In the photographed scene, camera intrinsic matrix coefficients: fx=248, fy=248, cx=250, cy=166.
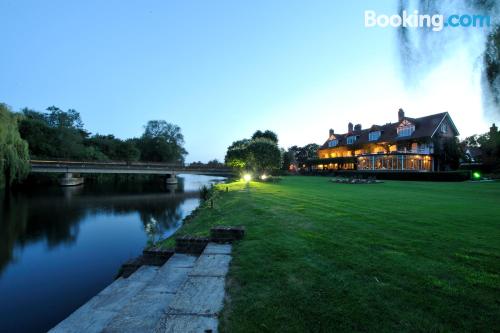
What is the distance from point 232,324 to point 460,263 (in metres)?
4.71

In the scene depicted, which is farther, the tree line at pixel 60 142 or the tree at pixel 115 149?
the tree at pixel 115 149

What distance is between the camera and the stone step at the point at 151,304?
3.61 metres

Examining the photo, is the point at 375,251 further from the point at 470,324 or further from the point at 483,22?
the point at 483,22

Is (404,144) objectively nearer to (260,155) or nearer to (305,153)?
(260,155)

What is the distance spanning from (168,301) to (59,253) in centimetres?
1183

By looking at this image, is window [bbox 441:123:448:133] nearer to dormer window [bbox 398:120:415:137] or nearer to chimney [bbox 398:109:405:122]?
dormer window [bbox 398:120:415:137]

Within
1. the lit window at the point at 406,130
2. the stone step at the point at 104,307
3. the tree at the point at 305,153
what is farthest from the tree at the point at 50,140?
the lit window at the point at 406,130

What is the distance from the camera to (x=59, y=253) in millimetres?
12547

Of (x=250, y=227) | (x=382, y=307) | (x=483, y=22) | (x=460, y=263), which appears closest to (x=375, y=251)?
(x=460, y=263)

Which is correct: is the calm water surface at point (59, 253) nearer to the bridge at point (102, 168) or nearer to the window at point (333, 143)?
the bridge at point (102, 168)

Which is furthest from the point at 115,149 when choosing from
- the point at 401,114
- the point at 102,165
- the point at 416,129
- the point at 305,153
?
the point at 416,129

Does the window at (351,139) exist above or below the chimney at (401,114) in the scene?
below

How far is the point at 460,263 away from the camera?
486cm

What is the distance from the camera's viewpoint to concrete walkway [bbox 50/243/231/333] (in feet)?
10.7
